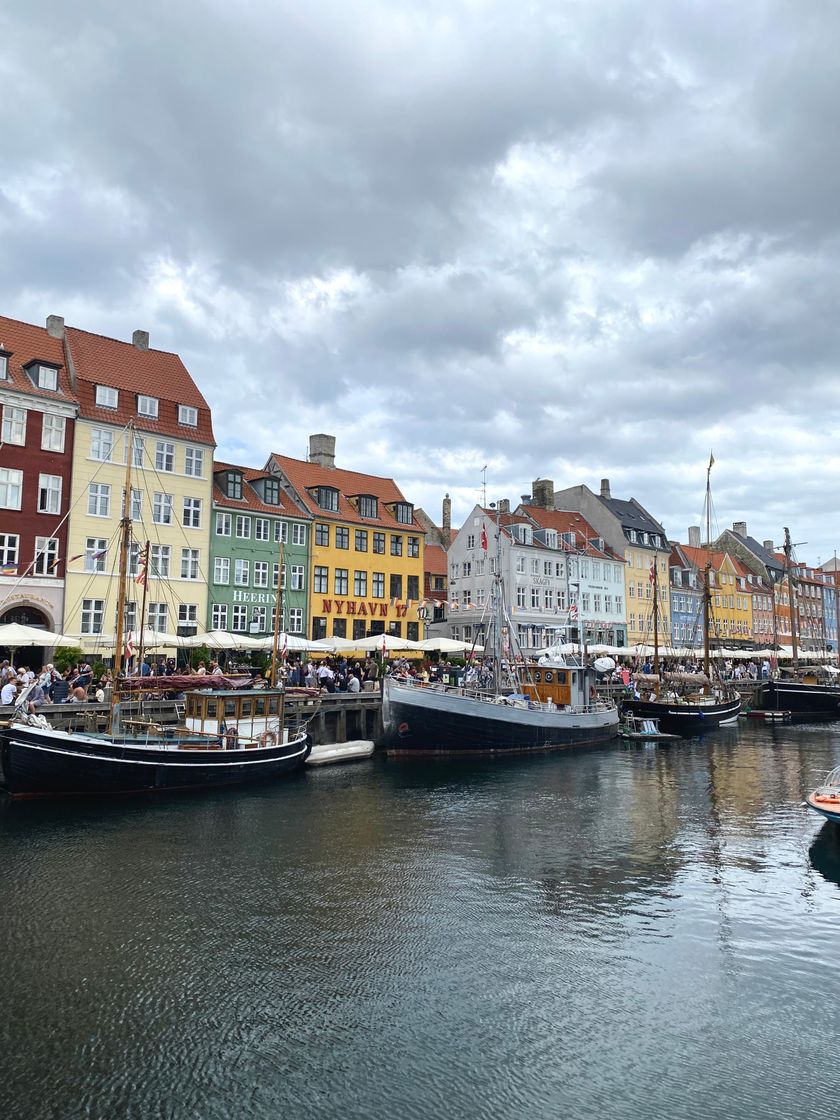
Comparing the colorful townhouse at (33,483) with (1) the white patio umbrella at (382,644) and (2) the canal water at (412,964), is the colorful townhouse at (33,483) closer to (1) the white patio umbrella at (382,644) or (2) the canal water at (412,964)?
(1) the white patio umbrella at (382,644)

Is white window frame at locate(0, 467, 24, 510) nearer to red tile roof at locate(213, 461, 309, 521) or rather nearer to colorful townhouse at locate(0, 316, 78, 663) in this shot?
colorful townhouse at locate(0, 316, 78, 663)

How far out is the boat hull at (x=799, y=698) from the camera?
5916 centimetres

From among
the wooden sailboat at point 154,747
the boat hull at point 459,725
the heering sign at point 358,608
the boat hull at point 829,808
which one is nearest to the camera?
the boat hull at point 829,808

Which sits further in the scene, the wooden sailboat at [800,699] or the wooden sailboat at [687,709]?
the wooden sailboat at [800,699]

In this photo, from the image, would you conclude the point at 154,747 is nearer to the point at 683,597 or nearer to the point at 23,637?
the point at 23,637

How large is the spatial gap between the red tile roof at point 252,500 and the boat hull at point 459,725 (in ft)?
65.7

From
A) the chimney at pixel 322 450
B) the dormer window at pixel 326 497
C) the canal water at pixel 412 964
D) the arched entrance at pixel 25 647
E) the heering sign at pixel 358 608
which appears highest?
the chimney at pixel 322 450

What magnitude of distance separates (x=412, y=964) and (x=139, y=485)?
36376 mm

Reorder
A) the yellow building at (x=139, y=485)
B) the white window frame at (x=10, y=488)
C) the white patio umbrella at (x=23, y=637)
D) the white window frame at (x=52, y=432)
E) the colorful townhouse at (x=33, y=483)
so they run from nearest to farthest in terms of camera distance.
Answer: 1. the white patio umbrella at (x=23, y=637)
2. the colorful townhouse at (x=33, y=483)
3. the white window frame at (x=10, y=488)
4. the white window frame at (x=52, y=432)
5. the yellow building at (x=139, y=485)

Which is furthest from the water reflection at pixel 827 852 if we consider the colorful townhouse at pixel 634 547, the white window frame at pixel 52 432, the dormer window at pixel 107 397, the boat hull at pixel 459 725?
the colorful townhouse at pixel 634 547

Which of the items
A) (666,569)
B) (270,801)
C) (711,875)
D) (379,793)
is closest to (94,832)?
(270,801)

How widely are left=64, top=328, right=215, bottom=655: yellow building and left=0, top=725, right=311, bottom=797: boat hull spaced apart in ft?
A: 49.1

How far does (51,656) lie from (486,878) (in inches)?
1097

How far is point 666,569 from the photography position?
84.1 m
